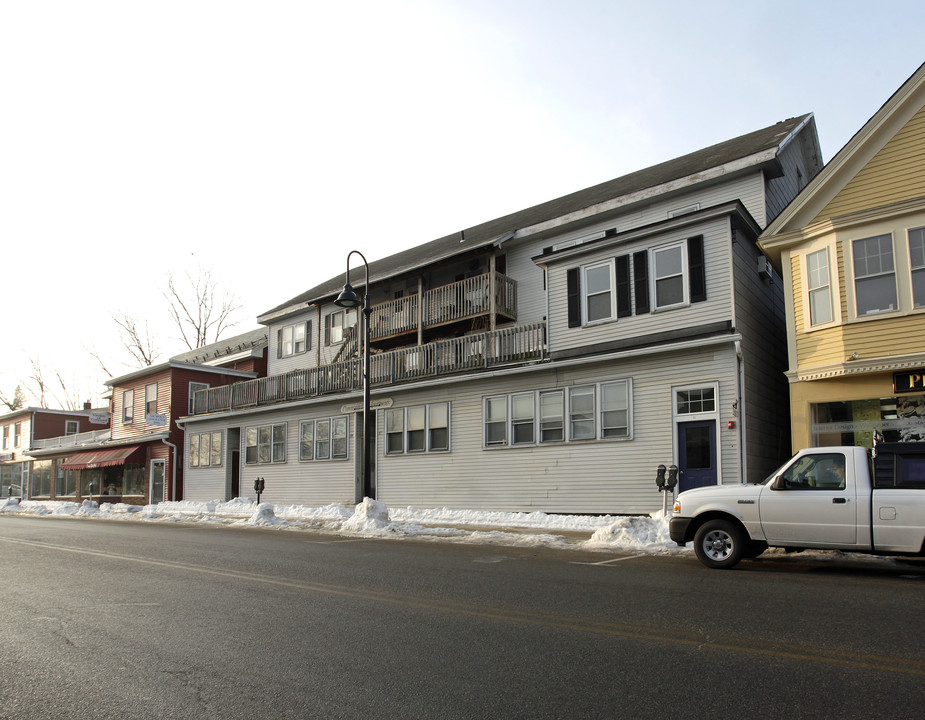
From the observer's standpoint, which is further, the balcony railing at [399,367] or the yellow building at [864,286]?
the balcony railing at [399,367]

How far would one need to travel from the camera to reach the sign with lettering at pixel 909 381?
14.2 meters

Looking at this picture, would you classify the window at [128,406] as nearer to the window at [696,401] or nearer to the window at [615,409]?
the window at [615,409]

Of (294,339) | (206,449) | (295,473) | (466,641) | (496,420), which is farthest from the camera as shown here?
(294,339)

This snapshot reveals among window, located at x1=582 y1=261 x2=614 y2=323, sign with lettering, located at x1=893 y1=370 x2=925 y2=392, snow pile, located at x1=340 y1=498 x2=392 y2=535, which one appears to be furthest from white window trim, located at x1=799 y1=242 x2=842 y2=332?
snow pile, located at x1=340 y1=498 x2=392 y2=535

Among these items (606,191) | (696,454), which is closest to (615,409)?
(696,454)

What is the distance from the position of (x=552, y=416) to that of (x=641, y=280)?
431 cm

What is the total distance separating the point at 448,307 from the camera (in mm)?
24766

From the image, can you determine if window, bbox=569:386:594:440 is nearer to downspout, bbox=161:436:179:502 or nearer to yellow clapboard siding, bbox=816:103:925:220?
yellow clapboard siding, bbox=816:103:925:220

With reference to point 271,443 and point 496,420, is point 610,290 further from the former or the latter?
point 271,443

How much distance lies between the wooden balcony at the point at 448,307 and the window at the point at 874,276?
10396 mm

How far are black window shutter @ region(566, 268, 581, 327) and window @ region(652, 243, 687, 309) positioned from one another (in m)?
2.16

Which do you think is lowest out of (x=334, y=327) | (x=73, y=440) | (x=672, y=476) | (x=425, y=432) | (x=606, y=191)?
(x=672, y=476)

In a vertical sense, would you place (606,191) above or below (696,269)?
above

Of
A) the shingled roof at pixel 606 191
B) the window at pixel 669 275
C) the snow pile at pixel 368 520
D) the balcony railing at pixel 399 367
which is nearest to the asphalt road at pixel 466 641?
the snow pile at pixel 368 520
